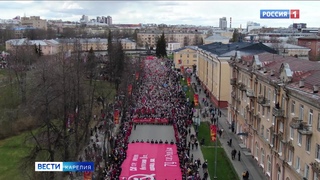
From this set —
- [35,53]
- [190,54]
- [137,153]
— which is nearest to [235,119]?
[137,153]

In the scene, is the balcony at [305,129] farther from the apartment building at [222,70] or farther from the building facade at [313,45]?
the building facade at [313,45]

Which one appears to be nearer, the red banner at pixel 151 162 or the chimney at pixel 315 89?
the chimney at pixel 315 89

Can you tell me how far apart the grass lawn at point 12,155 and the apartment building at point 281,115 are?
18870 millimetres

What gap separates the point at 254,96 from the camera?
37.7 m

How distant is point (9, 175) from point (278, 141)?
21.3 meters

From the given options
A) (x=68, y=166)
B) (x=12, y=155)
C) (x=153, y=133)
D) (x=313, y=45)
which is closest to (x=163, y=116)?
(x=153, y=133)

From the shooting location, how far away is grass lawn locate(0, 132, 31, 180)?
Result: 33969 mm

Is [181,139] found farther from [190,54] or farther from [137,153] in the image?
[190,54]

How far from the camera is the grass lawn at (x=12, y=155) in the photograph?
33969mm

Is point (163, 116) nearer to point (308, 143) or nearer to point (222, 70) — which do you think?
point (222, 70)

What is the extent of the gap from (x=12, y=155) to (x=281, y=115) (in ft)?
82.1

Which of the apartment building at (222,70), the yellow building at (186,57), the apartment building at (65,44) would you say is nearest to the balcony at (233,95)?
the apartment building at (222,70)

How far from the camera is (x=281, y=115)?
1137 inches

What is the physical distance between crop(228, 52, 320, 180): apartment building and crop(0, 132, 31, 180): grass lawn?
18.9m
